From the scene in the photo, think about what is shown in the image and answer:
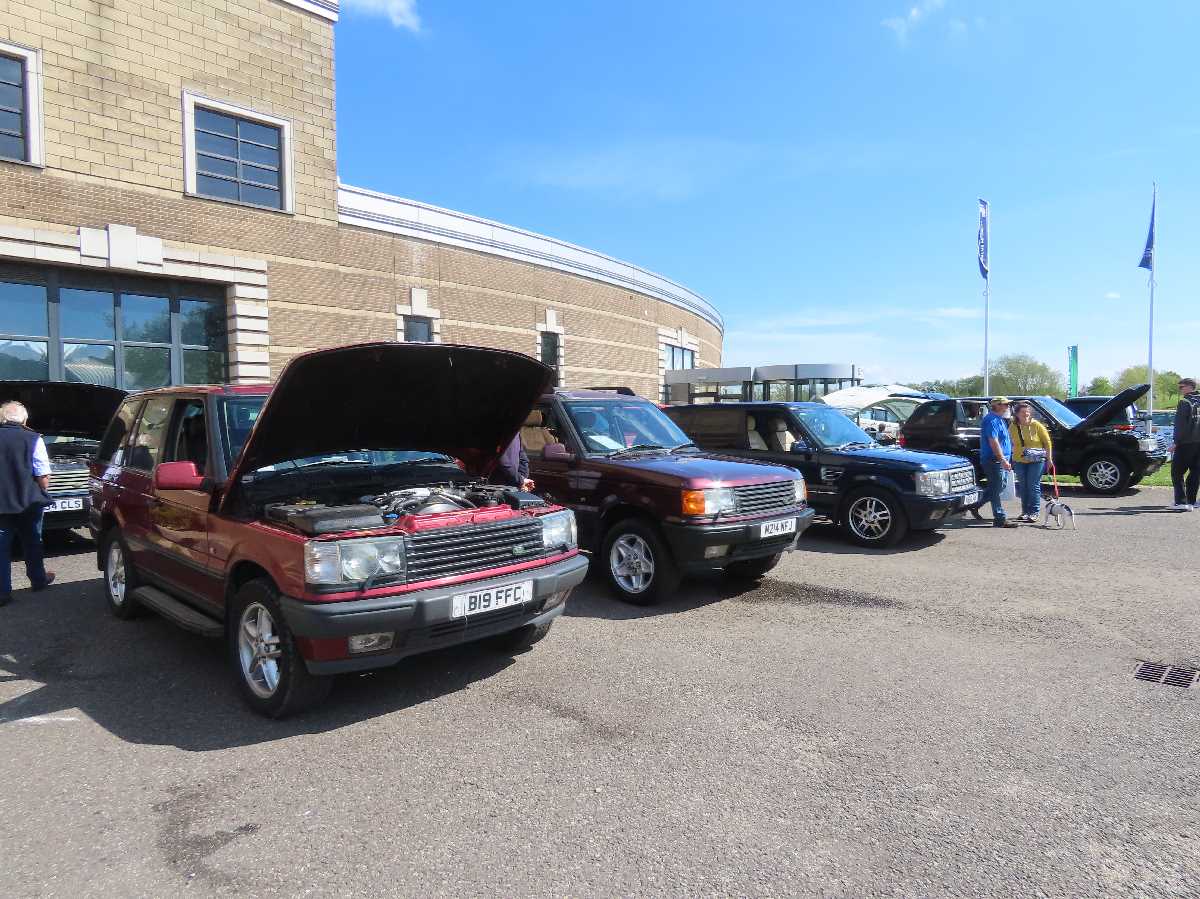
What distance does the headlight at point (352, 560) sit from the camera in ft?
11.6

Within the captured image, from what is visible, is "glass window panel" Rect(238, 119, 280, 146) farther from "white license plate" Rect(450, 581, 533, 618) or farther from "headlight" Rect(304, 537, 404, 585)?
"white license plate" Rect(450, 581, 533, 618)

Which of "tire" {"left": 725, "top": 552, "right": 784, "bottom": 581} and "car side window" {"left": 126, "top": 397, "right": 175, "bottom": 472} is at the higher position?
"car side window" {"left": 126, "top": 397, "right": 175, "bottom": 472}

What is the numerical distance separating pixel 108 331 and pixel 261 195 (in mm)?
4546

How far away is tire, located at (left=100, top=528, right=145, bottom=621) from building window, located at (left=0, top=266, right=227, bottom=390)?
1101cm

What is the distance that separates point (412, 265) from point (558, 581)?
18857 millimetres

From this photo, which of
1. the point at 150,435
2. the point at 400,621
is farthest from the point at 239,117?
the point at 400,621

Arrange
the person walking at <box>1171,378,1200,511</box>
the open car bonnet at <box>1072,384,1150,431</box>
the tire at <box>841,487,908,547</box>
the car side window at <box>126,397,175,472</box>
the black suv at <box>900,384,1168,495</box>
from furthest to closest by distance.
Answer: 1. the black suv at <box>900,384,1168,495</box>
2. the open car bonnet at <box>1072,384,1150,431</box>
3. the person walking at <box>1171,378,1200,511</box>
4. the tire at <box>841,487,908,547</box>
5. the car side window at <box>126,397,175,472</box>

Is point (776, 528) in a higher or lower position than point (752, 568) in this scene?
higher

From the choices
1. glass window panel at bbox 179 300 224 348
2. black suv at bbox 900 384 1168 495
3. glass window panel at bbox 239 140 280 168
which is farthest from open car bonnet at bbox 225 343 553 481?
glass window panel at bbox 239 140 280 168

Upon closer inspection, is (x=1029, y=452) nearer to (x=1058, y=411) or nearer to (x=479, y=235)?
(x=1058, y=411)

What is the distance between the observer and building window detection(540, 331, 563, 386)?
1069 inches

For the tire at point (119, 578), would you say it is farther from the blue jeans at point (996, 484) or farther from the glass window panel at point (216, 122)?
the glass window panel at point (216, 122)

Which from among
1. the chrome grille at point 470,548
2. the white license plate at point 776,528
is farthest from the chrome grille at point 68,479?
the white license plate at point 776,528

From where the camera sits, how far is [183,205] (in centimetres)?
1577
